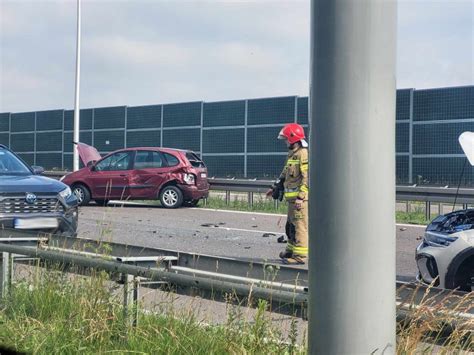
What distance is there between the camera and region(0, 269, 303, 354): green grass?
13.9 ft

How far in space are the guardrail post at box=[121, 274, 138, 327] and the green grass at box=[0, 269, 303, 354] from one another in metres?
0.05

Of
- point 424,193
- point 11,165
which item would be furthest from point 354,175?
point 424,193

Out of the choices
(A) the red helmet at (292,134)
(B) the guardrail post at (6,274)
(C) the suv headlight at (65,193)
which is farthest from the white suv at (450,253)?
(C) the suv headlight at (65,193)

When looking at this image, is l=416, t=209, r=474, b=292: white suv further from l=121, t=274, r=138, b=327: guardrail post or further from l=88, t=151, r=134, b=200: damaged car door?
l=88, t=151, r=134, b=200: damaged car door

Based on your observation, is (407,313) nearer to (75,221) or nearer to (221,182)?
(75,221)

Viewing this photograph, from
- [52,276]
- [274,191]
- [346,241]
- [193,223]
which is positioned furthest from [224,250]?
[346,241]

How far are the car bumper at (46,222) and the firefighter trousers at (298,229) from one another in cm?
316

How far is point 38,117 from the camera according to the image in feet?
122

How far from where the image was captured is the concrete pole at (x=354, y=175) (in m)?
3.11

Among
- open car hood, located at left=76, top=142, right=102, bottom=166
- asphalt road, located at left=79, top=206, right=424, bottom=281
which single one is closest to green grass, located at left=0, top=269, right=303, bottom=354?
asphalt road, located at left=79, top=206, right=424, bottom=281

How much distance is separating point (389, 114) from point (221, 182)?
1893 centimetres

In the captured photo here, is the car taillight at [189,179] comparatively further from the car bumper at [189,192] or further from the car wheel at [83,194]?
the car wheel at [83,194]

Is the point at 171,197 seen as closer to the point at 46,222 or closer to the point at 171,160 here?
the point at 171,160

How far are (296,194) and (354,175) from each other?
6.93m
